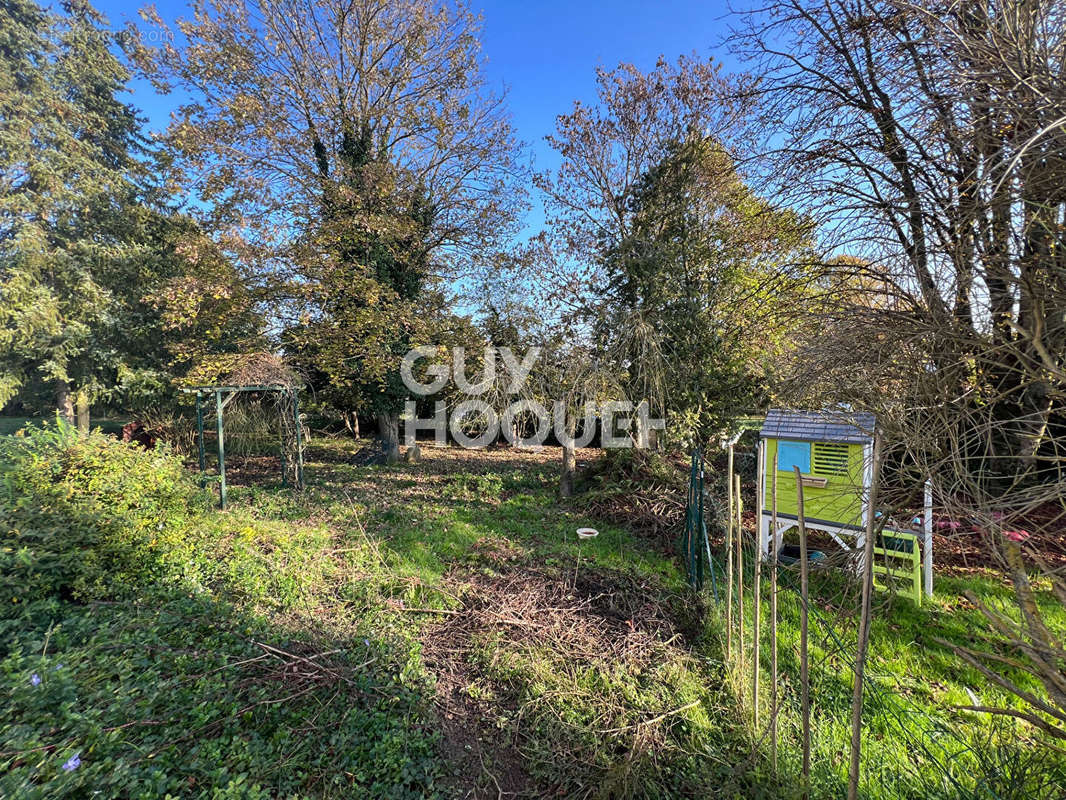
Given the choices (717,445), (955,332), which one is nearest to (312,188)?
(717,445)

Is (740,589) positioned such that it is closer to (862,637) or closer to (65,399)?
(862,637)

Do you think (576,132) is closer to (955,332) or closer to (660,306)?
(660,306)

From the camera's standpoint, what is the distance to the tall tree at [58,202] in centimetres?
1089

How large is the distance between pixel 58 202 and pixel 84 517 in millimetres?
14556

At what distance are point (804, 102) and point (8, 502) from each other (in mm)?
8176

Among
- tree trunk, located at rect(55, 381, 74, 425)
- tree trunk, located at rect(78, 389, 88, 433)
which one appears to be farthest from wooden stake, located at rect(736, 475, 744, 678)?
tree trunk, located at rect(55, 381, 74, 425)

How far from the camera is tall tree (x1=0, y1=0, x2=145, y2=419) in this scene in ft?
35.7

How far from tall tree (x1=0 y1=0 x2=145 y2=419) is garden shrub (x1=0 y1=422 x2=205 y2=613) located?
35.1ft
